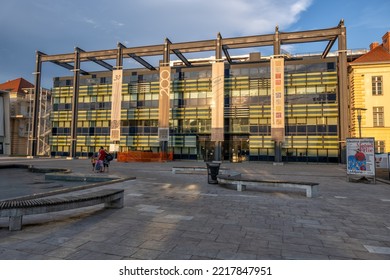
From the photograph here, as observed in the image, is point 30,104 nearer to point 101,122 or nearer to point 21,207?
point 101,122

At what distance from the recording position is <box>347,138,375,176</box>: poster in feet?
44.5

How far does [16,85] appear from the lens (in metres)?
58.0

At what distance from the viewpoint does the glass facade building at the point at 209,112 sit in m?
35.4

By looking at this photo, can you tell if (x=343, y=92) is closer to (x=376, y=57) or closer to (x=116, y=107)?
(x=376, y=57)

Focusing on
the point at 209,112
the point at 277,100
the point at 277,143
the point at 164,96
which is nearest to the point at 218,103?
the point at 209,112

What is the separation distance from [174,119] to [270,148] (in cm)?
1591

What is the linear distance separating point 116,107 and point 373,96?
3583cm

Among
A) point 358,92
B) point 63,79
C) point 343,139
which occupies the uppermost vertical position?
point 63,79

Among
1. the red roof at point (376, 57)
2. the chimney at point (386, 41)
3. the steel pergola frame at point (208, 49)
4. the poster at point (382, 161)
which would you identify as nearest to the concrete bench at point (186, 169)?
the poster at point (382, 161)

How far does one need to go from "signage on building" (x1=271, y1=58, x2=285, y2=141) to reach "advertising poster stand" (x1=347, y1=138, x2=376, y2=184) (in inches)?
700

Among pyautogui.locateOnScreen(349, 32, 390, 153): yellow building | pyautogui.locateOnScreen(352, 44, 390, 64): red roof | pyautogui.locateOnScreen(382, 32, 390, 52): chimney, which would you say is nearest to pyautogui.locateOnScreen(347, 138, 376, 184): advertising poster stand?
pyautogui.locateOnScreen(349, 32, 390, 153): yellow building

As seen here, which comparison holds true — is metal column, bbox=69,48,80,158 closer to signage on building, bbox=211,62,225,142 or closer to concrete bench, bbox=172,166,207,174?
signage on building, bbox=211,62,225,142
